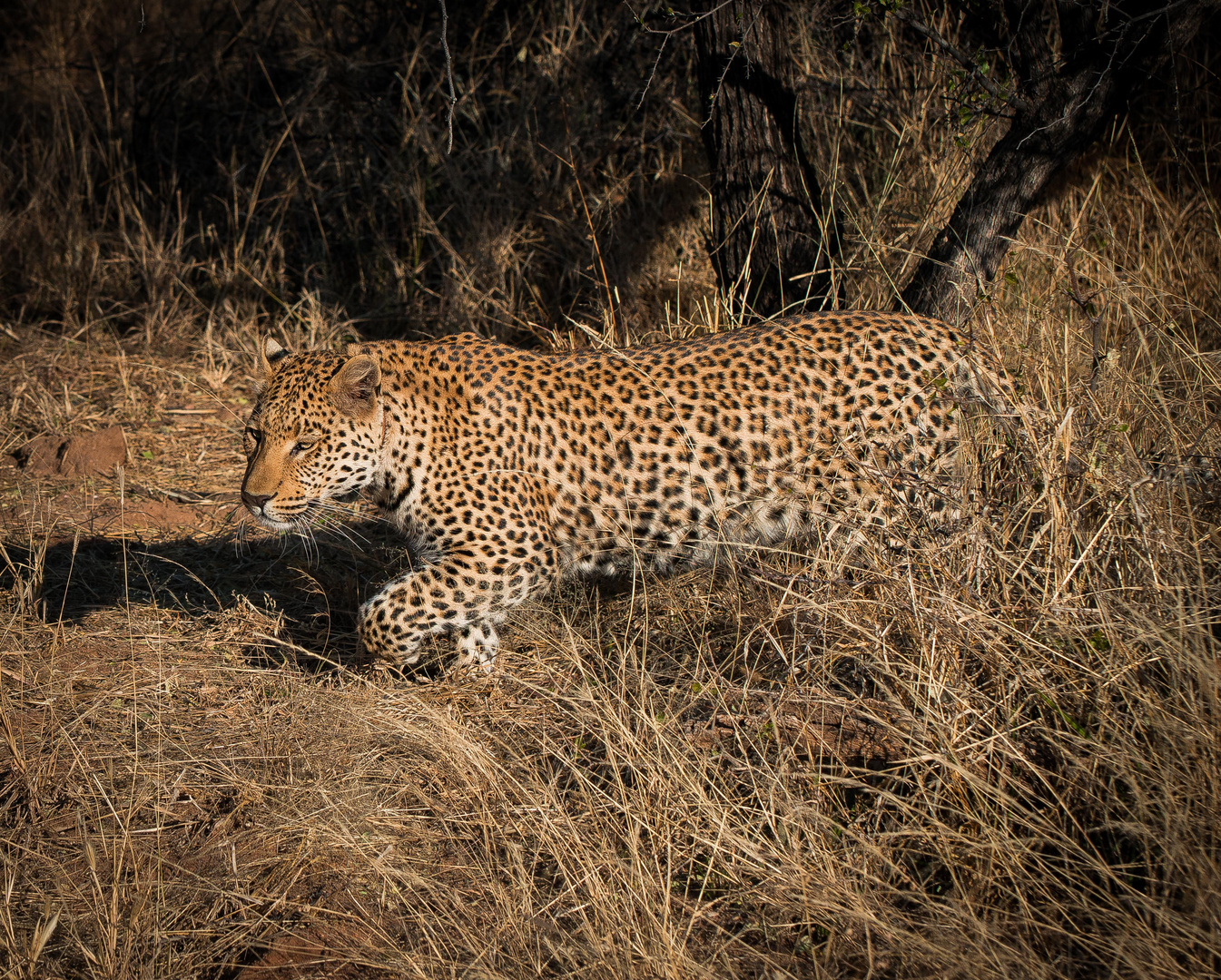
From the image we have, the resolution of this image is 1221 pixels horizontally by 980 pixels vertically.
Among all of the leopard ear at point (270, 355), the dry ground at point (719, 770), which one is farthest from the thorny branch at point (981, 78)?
the leopard ear at point (270, 355)

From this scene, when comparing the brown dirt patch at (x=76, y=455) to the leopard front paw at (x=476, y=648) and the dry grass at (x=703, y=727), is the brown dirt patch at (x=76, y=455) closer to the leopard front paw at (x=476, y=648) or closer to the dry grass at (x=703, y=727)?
the dry grass at (x=703, y=727)

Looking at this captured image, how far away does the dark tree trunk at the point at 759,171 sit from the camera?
6.65 m

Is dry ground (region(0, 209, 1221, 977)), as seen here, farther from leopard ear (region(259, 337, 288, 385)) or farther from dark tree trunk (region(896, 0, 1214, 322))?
leopard ear (region(259, 337, 288, 385))

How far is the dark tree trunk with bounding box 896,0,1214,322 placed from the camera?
584cm

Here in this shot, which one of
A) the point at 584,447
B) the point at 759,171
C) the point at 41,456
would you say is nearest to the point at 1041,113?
the point at 759,171

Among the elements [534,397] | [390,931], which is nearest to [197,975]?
[390,931]

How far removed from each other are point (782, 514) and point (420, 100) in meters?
6.22

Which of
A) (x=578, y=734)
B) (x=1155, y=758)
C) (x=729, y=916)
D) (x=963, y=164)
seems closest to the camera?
(x=1155, y=758)

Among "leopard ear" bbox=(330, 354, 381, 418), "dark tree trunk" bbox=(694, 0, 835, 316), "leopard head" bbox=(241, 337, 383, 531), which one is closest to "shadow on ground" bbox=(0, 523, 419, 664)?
"leopard head" bbox=(241, 337, 383, 531)

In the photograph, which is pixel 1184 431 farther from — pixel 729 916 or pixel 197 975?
pixel 197 975

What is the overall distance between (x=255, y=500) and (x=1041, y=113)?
4.61 metres

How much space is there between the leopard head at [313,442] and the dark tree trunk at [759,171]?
2.59m

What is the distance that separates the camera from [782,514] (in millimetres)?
5211

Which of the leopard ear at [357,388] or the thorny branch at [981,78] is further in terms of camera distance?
the thorny branch at [981,78]
